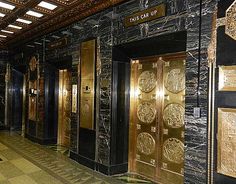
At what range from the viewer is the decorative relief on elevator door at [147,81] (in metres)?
4.64

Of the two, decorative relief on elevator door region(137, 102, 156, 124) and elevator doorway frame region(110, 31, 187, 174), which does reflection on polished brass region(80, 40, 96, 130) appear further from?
decorative relief on elevator door region(137, 102, 156, 124)

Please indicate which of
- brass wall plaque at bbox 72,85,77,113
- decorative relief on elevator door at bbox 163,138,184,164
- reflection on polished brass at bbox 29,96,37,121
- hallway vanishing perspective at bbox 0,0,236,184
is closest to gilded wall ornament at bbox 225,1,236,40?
hallway vanishing perspective at bbox 0,0,236,184

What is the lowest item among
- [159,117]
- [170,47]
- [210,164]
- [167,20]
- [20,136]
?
[20,136]

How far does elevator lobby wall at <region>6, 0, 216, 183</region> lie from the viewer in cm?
324

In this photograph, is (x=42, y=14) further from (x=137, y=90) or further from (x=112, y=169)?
(x=112, y=169)

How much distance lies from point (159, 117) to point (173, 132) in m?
0.41

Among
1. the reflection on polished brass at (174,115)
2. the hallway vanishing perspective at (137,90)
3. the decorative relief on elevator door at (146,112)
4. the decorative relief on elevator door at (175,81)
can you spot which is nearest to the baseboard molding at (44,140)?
the hallway vanishing perspective at (137,90)

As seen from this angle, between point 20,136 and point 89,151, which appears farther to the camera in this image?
point 20,136

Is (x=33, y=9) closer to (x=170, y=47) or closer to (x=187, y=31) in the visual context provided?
(x=170, y=47)

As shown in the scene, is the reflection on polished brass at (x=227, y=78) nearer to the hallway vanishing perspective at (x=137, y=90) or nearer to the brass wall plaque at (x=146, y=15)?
the hallway vanishing perspective at (x=137, y=90)

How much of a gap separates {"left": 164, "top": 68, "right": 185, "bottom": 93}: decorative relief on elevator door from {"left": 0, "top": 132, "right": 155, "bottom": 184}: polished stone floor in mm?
1778

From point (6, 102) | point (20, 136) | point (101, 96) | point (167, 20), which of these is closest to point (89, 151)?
point (101, 96)

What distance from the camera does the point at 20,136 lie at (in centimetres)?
868

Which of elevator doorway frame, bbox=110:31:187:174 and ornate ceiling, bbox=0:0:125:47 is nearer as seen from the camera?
elevator doorway frame, bbox=110:31:187:174
